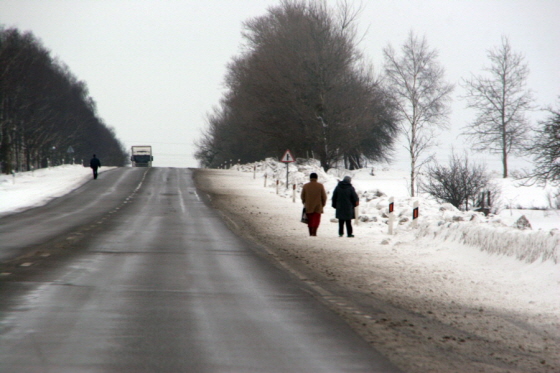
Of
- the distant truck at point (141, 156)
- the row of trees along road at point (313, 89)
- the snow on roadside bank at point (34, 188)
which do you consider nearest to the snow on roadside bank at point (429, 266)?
the snow on roadside bank at point (34, 188)

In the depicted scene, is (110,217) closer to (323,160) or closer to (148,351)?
(148,351)

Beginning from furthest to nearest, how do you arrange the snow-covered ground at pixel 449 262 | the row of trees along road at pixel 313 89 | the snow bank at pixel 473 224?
the row of trees along road at pixel 313 89 < the snow bank at pixel 473 224 < the snow-covered ground at pixel 449 262

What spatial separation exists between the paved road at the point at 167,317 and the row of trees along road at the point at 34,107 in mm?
45330

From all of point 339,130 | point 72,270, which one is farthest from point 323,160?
point 72,270

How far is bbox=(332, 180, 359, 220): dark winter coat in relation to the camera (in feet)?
62.3

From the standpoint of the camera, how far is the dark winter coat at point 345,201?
19000 mm

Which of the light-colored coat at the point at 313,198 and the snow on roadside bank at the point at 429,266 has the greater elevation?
the light-colored coat at the point at 313,198

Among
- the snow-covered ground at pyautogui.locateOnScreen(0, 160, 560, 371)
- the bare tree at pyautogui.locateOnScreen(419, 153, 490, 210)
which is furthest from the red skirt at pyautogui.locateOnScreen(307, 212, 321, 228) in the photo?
the bare tree at pyautogui.locateOnScreen(419, 153, 490, 210)

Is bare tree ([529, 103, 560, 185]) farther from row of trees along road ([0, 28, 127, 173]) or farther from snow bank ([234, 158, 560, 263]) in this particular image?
row of trees along road ([0, 28, 127, 173])

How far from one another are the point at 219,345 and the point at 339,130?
42.3m

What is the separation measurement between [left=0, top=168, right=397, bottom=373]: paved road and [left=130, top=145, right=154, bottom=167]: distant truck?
247 feet

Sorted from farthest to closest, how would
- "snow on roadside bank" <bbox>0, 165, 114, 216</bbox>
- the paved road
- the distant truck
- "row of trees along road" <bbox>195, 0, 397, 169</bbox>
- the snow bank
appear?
the distant truck < "row of trees along road" <bbox>195, 0, 397, 169</bbox> < "snow on roadside bank" <bbox>0, 165, 114, 216</bbox> < the snow bank < the paved road

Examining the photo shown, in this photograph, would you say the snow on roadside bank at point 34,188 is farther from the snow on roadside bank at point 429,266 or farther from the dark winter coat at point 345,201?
the dark winter coat at point 345,201

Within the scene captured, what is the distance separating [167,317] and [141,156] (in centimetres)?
8392
